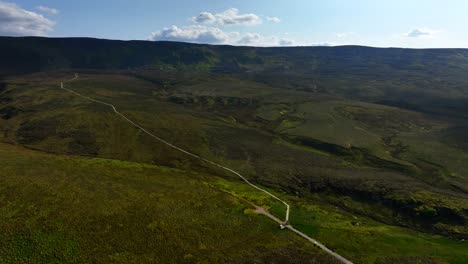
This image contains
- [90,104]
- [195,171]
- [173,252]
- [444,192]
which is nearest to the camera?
[173,252]

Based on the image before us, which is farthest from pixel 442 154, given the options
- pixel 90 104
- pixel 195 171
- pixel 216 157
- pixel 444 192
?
pixel 90 104

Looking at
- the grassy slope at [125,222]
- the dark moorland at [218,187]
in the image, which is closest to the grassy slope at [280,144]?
the dark moorland at [218,187]

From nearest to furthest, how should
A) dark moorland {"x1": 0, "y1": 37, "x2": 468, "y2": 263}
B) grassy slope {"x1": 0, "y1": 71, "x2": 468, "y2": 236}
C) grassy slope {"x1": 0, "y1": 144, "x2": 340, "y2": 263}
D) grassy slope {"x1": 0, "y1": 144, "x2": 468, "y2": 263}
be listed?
1. grassy slope {"x1": 0, "y1": 144, "x2": 340, "y2": 263}
2. grassy slope {"x1": 0, "y1": 144, "x2": 468, "y2": 263}
3. dark moorland {"x1": 0, "y1": 37, "x2": 468, "y2": 263}
4. grassy slope {"x1": 0, "y1": 71, "x2": 468, "y2": 236}

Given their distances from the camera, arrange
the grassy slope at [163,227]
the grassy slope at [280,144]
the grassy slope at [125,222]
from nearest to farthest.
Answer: the grassy slope at [125,222] → the grassy slope at [163,227] → the grassy slope at [280,144]

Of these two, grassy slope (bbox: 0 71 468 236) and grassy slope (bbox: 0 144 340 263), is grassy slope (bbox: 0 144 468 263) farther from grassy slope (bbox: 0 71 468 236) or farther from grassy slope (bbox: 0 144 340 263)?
grassy slope (bbox: 0 71 468 236)

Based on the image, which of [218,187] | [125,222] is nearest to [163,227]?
[125,222]

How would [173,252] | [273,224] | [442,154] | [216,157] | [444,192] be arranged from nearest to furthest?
[173,252] < [273,224] < [444,192] < [216,157] < [442,154]

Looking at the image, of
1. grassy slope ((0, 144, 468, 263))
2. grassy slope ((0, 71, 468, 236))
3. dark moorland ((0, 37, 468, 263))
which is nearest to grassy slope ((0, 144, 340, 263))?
grassy slope ((0, 144, 468, 263))

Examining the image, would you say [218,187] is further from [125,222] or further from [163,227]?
[125,222]

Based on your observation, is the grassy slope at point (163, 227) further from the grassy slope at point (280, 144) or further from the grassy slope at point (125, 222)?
the grassy slope at point (280, 144)

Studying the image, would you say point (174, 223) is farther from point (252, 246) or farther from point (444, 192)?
point (444, 192)

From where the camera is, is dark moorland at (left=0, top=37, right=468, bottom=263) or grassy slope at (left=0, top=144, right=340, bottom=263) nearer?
grassy slope at (left=0, top=144, right=340, bottom=263)
